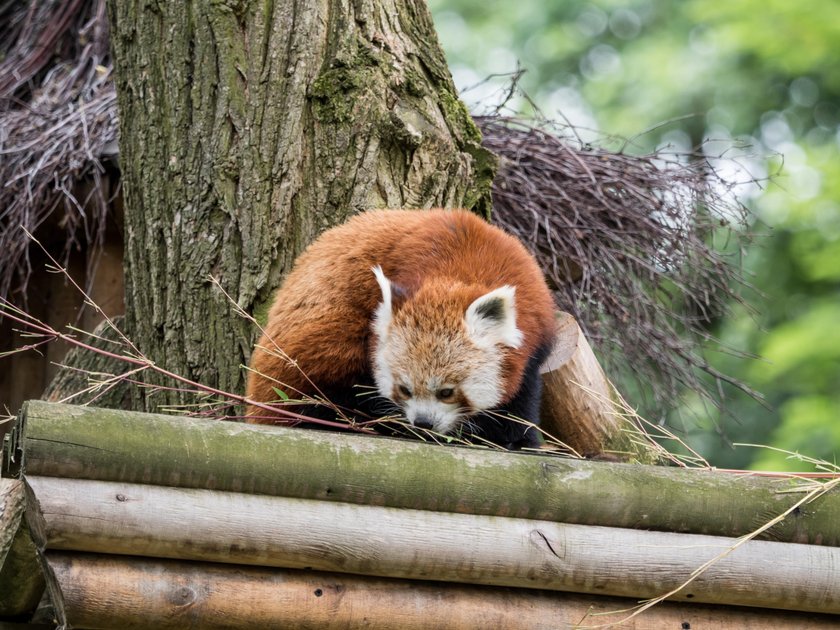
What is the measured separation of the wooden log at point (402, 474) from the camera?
218 cm

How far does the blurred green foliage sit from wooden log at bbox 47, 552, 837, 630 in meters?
6.66

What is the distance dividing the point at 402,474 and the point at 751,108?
32.5 feet

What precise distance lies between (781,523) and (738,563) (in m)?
0.16

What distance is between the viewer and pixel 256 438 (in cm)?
236

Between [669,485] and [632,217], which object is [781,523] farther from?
[632,217]

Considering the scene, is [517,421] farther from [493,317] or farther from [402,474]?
[402,474]

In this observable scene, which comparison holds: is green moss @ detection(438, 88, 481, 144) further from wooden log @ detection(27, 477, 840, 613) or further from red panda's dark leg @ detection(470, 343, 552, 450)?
wooden log @ detection(27, 477, 840, 613)

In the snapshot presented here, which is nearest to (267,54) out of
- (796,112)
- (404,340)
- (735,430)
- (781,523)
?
(404,340)

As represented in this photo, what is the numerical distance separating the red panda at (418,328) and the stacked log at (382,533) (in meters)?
0.47

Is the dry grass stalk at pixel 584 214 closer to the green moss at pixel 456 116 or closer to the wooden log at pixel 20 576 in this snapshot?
the green moss at pixel 456 116

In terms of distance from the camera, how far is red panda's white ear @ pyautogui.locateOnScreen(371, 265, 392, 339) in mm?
2959

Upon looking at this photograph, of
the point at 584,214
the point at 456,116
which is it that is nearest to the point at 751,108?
the point at 584,214

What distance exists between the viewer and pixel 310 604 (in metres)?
2.36

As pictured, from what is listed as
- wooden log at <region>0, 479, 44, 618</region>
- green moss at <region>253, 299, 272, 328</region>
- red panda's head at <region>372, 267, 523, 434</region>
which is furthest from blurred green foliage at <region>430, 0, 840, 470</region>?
wooden log at <region>0, 479, 44, 618</region>
